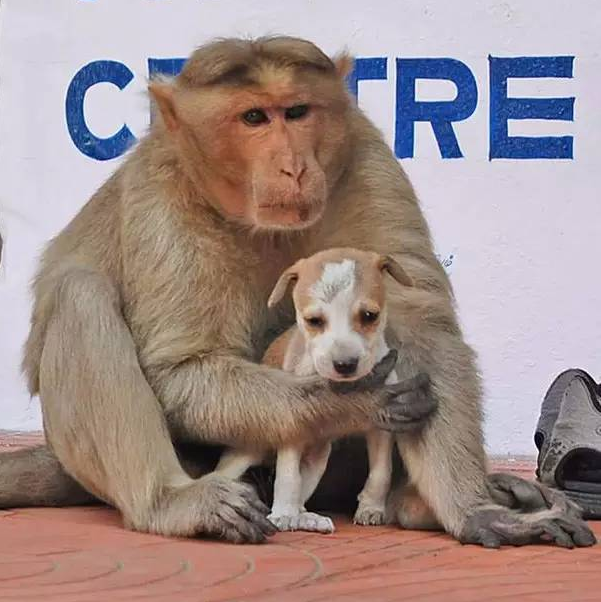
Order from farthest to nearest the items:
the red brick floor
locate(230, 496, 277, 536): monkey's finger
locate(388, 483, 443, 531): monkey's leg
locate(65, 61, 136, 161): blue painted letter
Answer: locate(65, 61, 136, 161): blue painted letter → locate(388, 483, 443, 531): monkey's leg → locate(230, 496, 277, 536): monkey's finger → the red brick floor

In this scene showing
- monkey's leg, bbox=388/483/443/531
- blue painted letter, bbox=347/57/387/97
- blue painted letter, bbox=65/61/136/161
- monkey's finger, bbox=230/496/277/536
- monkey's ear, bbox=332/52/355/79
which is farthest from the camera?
blue painted letter, bbox=65/61/136/161

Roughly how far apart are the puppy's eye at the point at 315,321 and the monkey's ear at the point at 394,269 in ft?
0.83

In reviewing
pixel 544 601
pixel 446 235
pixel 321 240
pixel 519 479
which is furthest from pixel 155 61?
pixel 544 601

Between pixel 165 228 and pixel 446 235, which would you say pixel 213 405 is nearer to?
pixel 165 228

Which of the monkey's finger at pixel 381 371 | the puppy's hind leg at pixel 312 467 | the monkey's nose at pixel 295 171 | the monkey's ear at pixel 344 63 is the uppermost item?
the monkey's ear at pixel 344 63

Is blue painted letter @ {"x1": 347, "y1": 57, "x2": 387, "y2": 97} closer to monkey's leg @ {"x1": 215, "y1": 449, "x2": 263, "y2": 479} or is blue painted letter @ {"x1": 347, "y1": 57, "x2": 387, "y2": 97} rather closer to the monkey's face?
the monkey's face

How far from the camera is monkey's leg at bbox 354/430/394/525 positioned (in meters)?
4.68

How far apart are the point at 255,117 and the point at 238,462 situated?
0.95m

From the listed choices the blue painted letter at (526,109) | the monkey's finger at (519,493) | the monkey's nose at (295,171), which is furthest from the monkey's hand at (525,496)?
the blue painted letter at (526,109)

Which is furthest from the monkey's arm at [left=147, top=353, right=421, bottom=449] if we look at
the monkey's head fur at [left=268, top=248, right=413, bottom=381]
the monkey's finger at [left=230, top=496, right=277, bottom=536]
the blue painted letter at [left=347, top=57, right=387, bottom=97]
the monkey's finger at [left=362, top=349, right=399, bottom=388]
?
the blue painted letter at [left=347, top=57, right=387, bottom=97]

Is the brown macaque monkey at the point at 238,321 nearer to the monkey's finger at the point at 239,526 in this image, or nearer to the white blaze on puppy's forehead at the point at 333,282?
the monkey's finger at the point at 239,526

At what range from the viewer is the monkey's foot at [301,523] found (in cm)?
458

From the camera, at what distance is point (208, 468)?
4.96 meters

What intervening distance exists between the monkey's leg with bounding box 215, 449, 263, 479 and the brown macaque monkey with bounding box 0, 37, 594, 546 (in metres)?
0.04
